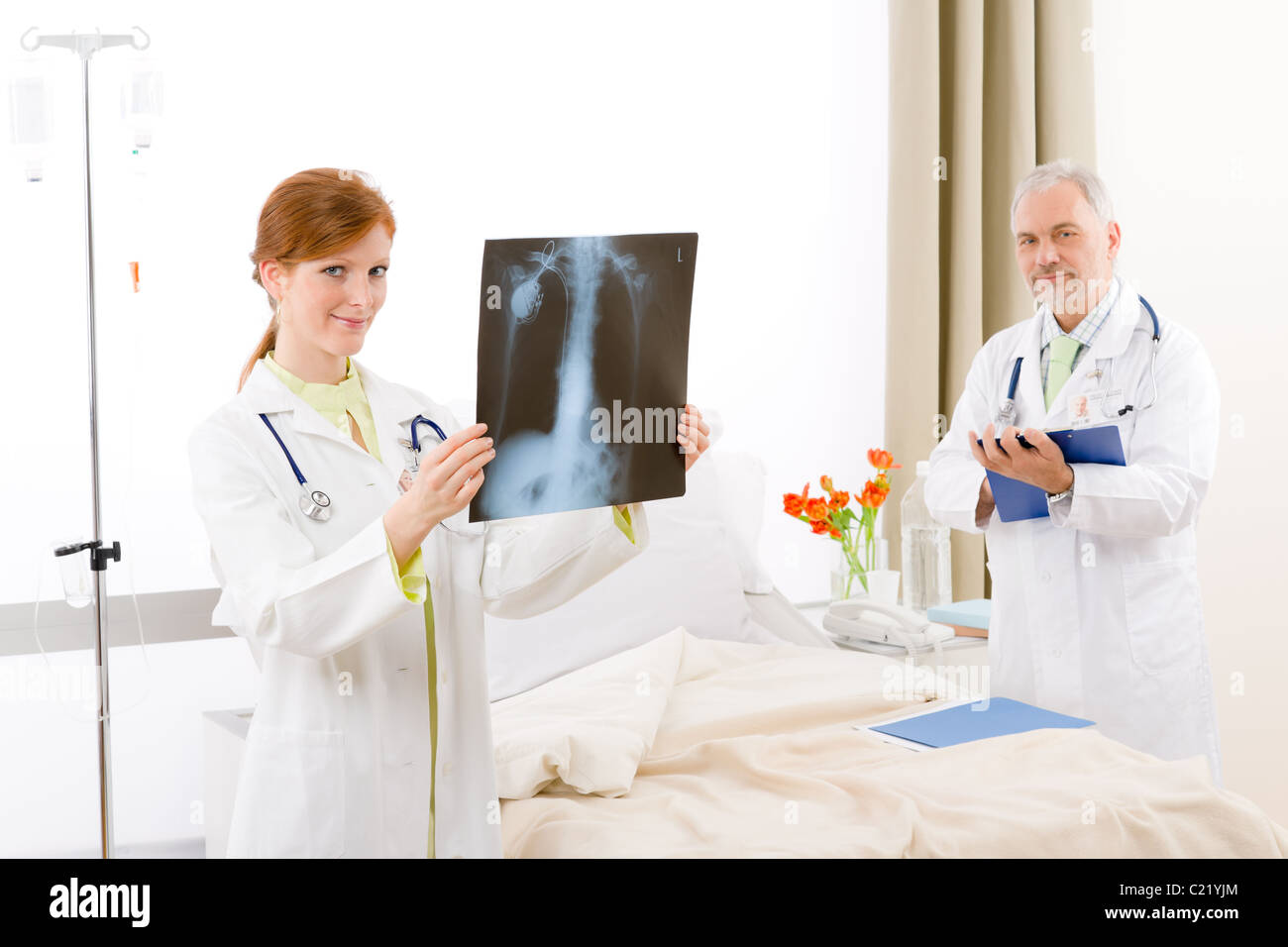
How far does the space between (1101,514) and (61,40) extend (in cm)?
180

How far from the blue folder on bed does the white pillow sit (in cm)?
62

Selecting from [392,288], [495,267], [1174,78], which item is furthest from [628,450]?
[1174,78]

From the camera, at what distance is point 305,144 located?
2.36 metres

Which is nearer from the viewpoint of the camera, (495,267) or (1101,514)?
(495,267)

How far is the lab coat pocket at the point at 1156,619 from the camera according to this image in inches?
76.3

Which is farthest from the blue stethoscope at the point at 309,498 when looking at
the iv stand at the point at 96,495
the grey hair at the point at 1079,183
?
the grey hair at the point at 1079,183

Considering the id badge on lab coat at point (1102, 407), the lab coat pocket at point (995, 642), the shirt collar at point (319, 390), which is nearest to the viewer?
the shirt collar at point (319, 390)

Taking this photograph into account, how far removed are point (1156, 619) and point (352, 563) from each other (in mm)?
1431

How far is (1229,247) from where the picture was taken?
3424 millimetres

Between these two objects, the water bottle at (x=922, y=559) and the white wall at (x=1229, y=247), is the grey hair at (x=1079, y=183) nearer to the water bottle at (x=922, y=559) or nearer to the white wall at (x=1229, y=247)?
the water bottle at (x=922, y=559)

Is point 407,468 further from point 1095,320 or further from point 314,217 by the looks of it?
point 1095,320

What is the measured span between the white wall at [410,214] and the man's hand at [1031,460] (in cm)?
109

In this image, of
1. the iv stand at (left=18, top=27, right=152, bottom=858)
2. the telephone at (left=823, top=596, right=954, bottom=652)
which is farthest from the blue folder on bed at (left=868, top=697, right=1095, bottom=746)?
the iv stand at (left=18, top=27, right=152, bottom=858)
